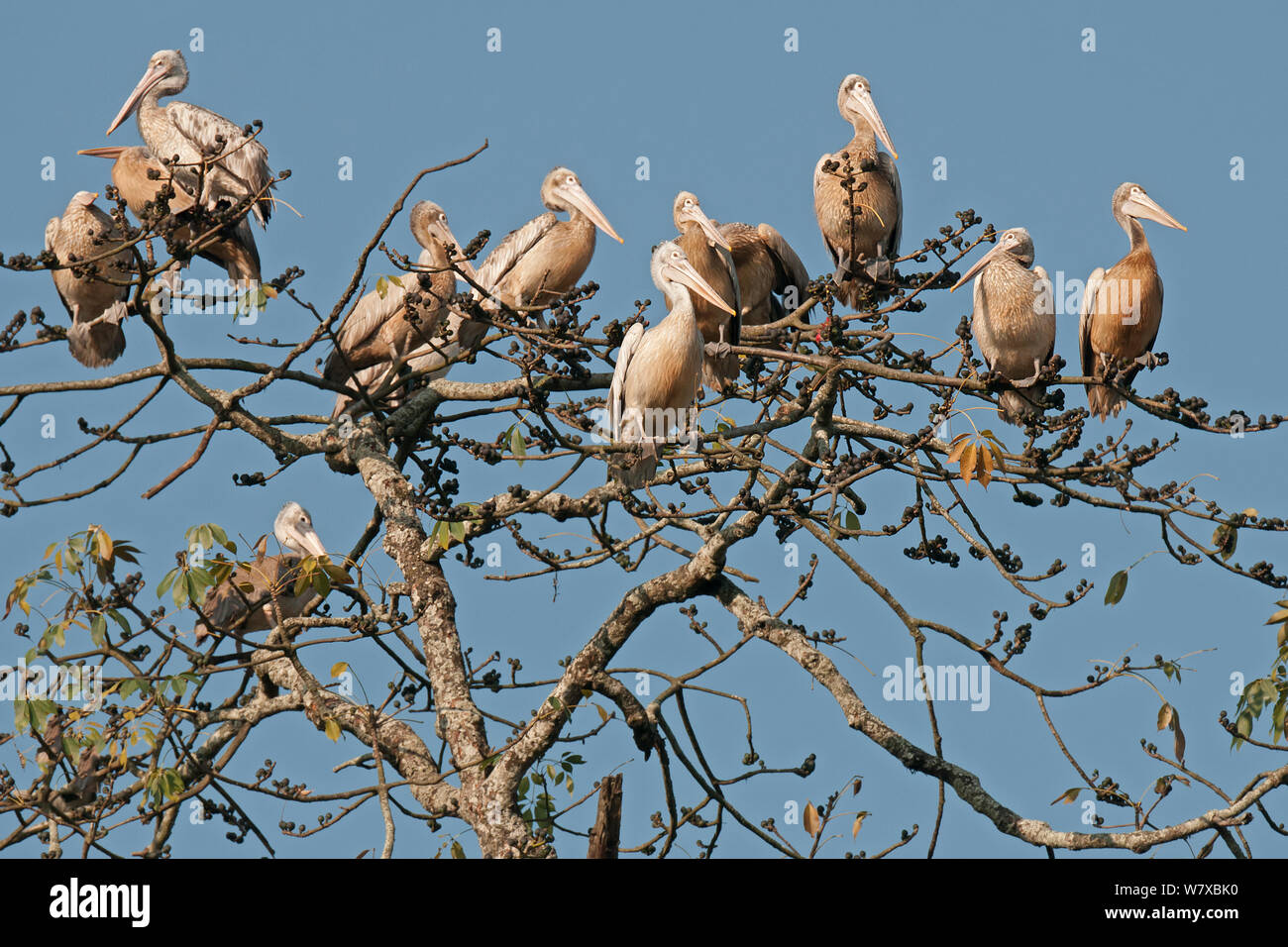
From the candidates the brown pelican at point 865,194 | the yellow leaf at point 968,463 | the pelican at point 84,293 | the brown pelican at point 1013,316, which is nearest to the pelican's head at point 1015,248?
the brown pelican at point 1013,316

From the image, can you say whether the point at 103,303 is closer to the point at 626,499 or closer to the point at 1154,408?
the point at 626,499

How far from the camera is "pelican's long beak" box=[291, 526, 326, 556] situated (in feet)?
33.7

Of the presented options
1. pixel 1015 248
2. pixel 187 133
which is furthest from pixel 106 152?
pixel 1015 248

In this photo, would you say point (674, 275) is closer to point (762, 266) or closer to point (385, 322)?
point (762, 266)

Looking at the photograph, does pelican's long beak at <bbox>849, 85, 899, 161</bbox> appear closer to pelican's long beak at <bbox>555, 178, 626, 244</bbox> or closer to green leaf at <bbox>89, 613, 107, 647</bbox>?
pelican's long beak at <bbox>555, 178, 626, 244</bbox>

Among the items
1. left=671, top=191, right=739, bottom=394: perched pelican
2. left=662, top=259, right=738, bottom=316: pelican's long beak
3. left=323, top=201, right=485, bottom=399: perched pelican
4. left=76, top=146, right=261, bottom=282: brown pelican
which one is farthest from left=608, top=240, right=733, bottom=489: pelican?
left=76, top=146, right=261, bottom=282: brown pelican

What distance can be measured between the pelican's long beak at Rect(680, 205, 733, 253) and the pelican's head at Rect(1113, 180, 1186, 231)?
2.43 metres

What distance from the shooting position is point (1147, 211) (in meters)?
9.90

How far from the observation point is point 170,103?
10.5 metres

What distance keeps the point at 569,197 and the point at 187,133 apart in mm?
2441

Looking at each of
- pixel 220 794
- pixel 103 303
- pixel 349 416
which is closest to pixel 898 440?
pixel 349 416

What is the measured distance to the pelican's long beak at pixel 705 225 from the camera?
9777 millimetres

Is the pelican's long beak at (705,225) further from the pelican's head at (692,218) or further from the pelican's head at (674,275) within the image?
the pelican's head at (674,275)

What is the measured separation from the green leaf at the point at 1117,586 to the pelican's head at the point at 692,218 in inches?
159
